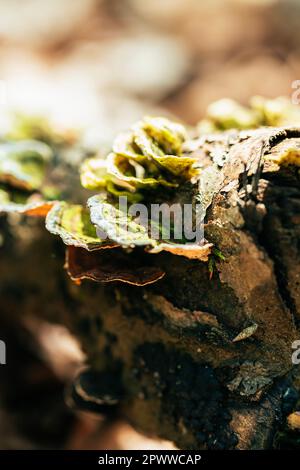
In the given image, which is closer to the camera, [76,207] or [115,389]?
[76,207]

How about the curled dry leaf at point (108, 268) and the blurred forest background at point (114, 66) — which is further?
the blurred forest background at point (114, 66)

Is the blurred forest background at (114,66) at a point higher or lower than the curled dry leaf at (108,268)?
higher

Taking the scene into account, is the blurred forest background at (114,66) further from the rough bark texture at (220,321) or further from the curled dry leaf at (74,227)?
the curled dry leaf at (74,227)

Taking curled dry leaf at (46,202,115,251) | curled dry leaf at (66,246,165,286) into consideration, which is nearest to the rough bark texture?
curled dry leaf at (66,246,165,286)

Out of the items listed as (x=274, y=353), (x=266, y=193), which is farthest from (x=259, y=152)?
(x=274, y=353)

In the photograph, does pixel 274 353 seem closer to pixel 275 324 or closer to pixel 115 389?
pixel 275 324

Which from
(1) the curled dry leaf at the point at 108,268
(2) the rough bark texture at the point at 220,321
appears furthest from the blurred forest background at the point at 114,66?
(1) the curled dry leaf at the point at 108,268

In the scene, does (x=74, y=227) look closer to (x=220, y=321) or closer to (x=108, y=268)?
(x=108, y=268)
